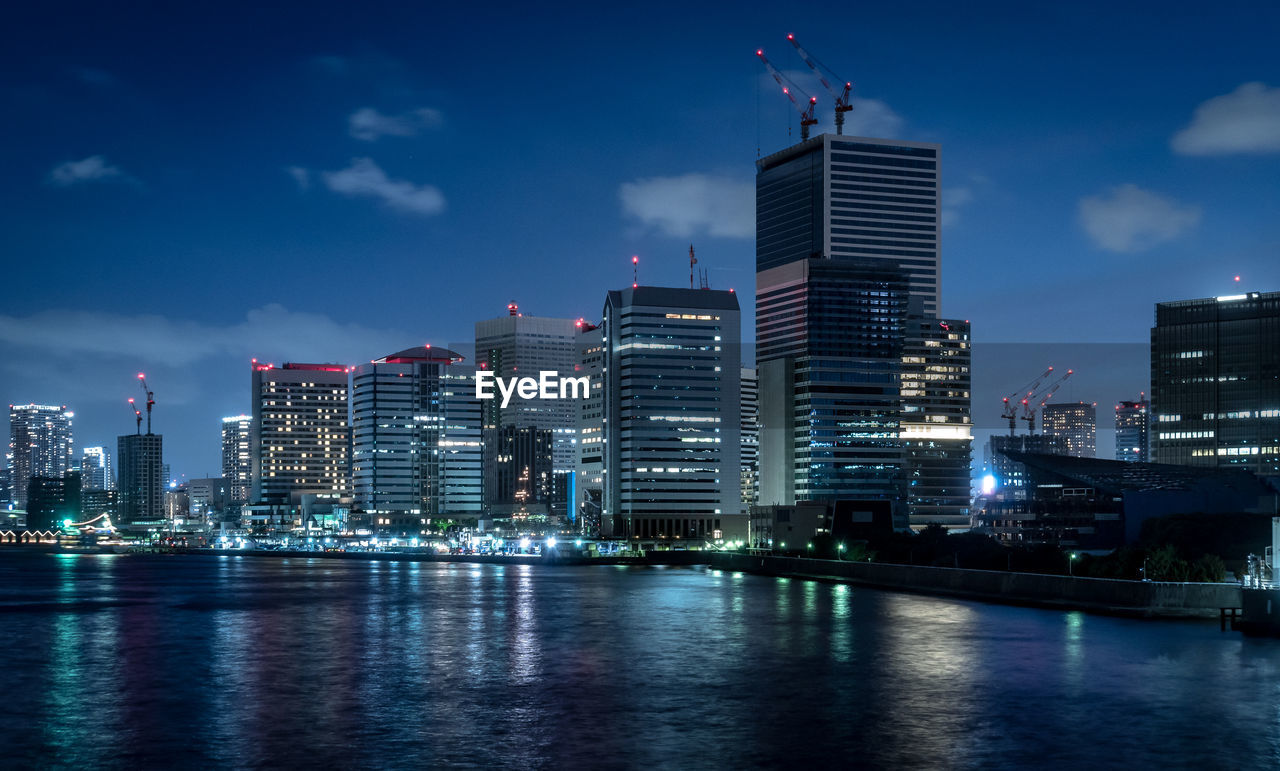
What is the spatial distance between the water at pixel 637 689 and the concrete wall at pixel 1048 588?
11.8 ft

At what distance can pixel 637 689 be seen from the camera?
6334 centimetres

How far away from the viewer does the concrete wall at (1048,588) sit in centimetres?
9769

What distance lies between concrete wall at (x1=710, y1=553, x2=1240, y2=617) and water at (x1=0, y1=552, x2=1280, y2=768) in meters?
3.60

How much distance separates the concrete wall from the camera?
97.7 meters

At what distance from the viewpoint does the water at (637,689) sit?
4772 centimetres

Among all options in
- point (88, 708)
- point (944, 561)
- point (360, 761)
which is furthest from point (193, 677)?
point (944, 561)

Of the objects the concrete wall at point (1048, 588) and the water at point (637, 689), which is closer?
the water at point (637, 689)

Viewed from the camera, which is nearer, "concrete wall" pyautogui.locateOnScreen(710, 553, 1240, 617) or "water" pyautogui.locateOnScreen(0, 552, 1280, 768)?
"water" pyautogui.locateOnScreen(0, 552, 1280, 768)

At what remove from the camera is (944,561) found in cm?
14912

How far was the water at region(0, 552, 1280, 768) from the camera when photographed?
157 ft

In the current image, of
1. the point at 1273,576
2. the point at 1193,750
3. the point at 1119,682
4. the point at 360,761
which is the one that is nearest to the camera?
the point at 360,761

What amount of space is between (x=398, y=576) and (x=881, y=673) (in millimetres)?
139102

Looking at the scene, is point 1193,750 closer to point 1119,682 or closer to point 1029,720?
point 1029,720

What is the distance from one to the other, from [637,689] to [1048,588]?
205ft
